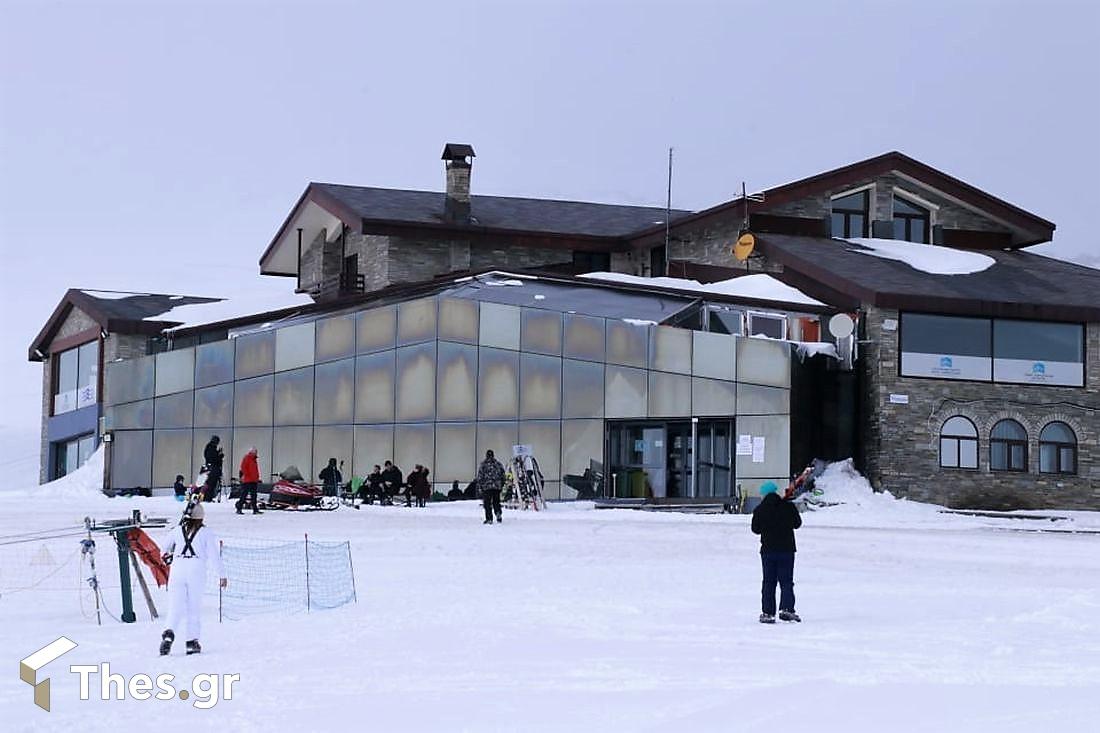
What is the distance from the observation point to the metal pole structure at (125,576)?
1831 centimetres

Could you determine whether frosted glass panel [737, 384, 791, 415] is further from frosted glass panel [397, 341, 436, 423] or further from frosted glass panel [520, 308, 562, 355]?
frosted glass panel [397, 341, 436, 423]

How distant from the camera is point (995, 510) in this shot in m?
41.3

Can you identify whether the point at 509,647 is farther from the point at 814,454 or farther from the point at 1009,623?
the point at 814,454

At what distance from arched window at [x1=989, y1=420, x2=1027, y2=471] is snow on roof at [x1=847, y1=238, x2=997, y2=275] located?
496 cm

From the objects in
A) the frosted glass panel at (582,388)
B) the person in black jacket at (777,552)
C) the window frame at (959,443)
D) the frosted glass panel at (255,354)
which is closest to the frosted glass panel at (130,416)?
the frosted glass panel at (255,354)

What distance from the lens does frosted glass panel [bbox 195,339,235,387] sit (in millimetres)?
46247

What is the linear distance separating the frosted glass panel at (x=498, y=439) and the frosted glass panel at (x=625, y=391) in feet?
8.24

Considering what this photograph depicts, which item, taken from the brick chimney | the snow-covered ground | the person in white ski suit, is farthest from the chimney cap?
the person in white ski suit

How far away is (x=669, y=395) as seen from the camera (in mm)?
39719

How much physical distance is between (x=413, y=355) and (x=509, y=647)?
27.1 meters

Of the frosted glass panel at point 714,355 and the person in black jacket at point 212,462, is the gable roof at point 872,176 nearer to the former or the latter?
the frosted glass panel at point 714,355

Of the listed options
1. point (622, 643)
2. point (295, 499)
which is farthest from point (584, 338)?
point (622, 643)

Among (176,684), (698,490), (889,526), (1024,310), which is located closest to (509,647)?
(176,684)

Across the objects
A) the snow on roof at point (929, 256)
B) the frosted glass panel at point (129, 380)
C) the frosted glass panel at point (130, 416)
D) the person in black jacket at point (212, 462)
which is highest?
the snow on roof at point (929, 256)
